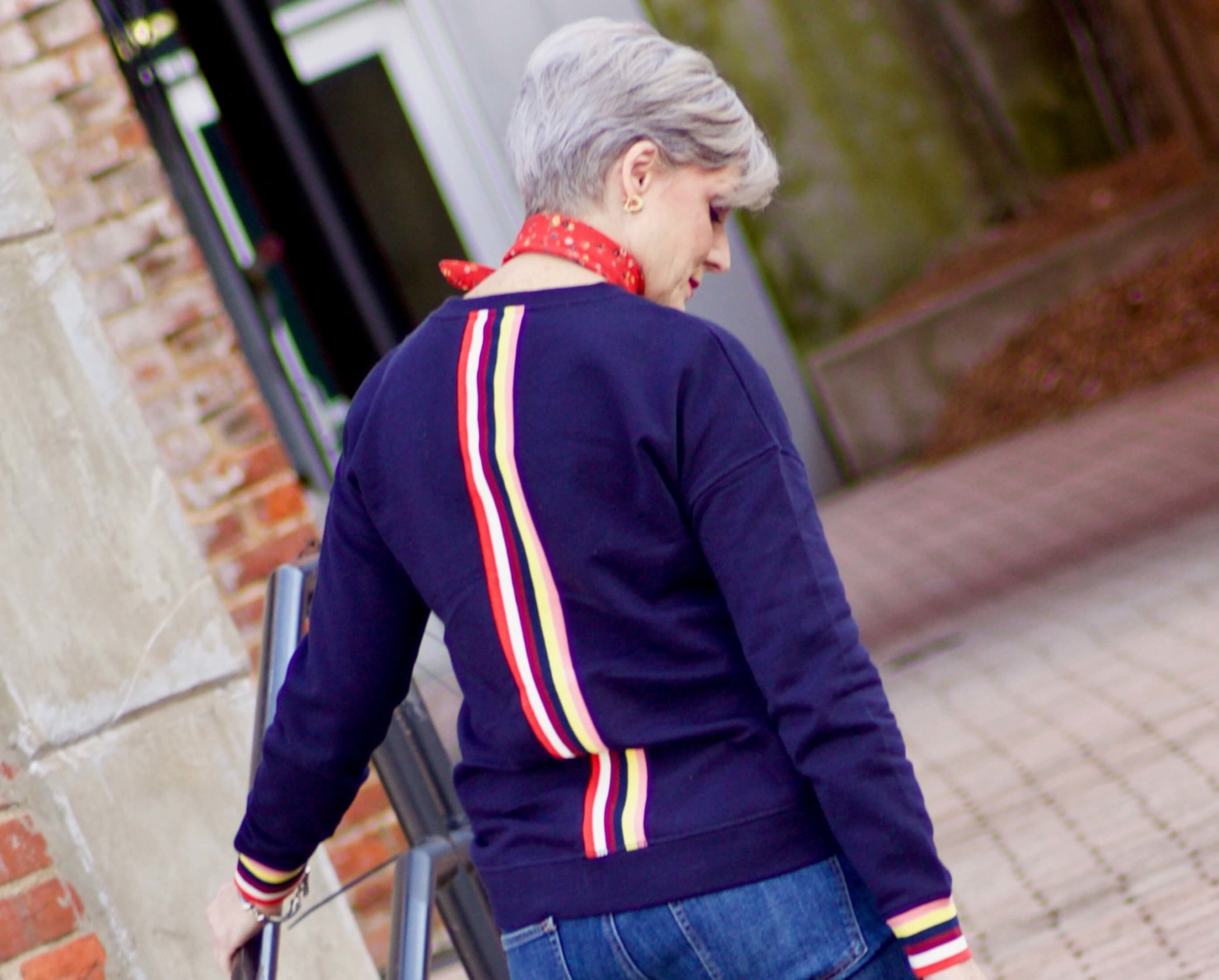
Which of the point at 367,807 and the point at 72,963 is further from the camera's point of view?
the point at 367,807

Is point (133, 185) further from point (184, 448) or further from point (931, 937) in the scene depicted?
point (931, 937)

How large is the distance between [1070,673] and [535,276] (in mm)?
3585

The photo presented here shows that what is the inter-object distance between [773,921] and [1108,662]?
3.49 m

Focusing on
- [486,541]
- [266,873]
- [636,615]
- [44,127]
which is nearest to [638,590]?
[636,615]

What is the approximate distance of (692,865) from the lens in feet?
4.07

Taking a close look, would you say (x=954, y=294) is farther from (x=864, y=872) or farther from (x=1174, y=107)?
(x=864, y=872)

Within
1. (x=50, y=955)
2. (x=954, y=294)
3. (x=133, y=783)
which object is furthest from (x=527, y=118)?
(x=954, y=294)

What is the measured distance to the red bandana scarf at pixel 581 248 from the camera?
1333mm

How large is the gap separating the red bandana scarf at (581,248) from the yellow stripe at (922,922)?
22.4 inches

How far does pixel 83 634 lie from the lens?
2.28 metres

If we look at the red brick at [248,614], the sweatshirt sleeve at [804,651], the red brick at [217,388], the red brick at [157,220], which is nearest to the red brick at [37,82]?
the red brick at [157,220]

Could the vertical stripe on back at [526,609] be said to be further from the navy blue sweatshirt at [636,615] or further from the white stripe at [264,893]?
the white stripe at [264,893]

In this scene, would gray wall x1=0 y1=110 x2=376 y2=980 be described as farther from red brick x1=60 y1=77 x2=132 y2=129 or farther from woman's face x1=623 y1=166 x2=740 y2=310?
woman's face x1=623 y1=166 x2=740 y2=310

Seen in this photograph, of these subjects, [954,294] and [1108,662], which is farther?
[954,294]
